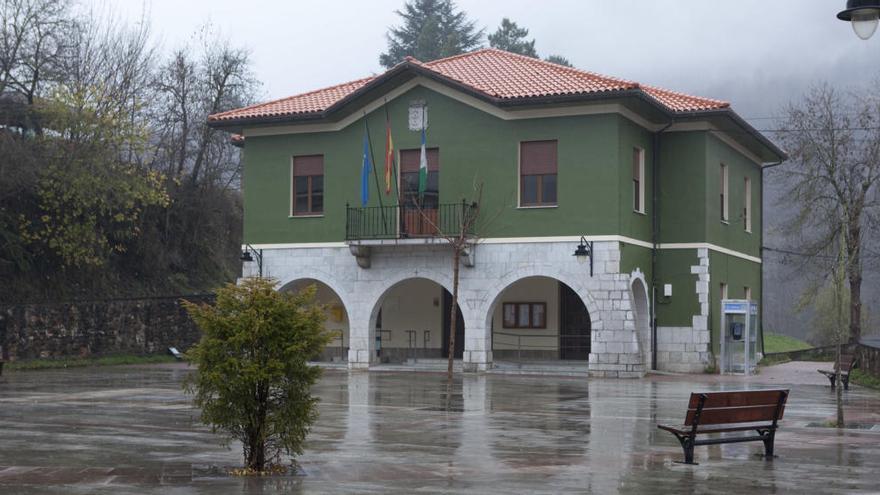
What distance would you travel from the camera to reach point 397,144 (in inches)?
1233

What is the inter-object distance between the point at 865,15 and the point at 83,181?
2490 centimetres

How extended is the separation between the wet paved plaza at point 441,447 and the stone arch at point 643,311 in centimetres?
722

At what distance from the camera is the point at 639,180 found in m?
30.7

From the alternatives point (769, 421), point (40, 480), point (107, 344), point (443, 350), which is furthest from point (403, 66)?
point (40, 480)

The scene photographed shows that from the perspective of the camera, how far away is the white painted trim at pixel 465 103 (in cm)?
2888

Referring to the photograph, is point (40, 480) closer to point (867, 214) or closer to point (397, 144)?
point (397, 144)

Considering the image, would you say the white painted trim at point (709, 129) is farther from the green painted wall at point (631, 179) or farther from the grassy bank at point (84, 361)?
the grassy bank at point (84, 361)

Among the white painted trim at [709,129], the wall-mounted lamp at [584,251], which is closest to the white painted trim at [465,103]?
the white painted trim at [709,129]

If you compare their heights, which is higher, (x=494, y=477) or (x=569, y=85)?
(x=569, y=85)

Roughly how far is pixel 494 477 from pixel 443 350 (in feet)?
76.9

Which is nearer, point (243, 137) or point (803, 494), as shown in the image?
point (803, 494)

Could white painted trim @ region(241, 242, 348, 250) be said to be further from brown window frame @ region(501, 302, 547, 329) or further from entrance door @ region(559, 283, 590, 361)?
entrance door @ region(559, 283, 590, 361)

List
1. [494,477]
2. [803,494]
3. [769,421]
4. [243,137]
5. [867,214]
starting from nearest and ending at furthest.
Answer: [803,494]
[494,477]
[769,421]
[243,137]
[867,214]

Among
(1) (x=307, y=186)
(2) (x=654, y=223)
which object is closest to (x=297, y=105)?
(1) (x=307, y=186)
